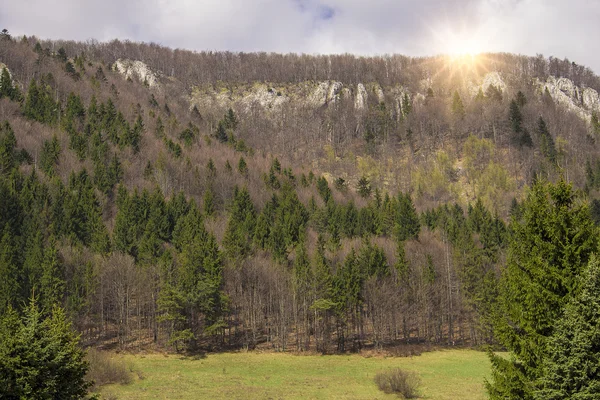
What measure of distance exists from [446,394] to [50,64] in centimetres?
16420

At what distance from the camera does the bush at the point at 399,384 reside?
33.4m

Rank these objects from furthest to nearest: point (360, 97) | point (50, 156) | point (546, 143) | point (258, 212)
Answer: point (360, 97), point (546, 143), point (258, 212), point (50, 156)

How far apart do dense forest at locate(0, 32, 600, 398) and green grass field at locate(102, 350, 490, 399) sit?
572cm

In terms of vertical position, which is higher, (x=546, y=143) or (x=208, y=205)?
(x=546, y=143)

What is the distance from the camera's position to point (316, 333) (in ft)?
197

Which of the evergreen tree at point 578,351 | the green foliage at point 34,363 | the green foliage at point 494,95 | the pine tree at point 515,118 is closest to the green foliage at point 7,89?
the green foliage at point 34,363

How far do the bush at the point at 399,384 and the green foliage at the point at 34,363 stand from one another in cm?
2564

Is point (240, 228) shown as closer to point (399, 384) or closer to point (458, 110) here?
point (399, 384)

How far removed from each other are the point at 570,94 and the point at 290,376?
19834cm

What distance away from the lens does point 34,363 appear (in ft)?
40.4

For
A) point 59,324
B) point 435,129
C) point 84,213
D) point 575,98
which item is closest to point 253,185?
point 84,213

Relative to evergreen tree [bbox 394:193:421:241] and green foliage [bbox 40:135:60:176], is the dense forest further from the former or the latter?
evergreen tree [bbox 394:193:421:241]

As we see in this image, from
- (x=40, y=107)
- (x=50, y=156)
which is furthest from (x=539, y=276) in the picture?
(x=40, y=107)

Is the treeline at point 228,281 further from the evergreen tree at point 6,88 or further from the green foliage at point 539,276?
the evergreen tree at point 6,88
